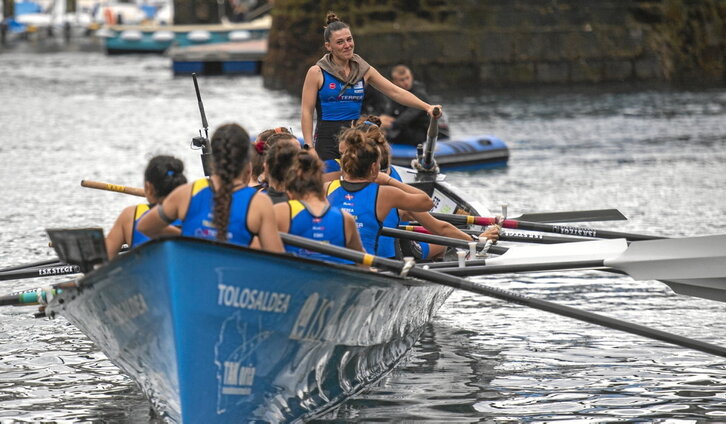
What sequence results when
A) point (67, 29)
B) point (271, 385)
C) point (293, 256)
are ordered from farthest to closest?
point (67, 29) → point (271, 385) → point (293, 256)

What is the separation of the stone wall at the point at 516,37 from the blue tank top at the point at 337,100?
23.6 m

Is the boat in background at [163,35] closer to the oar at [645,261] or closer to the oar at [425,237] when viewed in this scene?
the oar at [425,237]

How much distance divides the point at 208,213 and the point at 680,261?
9.59 feet

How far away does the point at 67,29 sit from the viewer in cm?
7250

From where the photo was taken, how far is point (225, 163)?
709 centimetres

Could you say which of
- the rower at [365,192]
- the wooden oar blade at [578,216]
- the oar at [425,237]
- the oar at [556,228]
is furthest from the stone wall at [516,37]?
the rower at [365,192]

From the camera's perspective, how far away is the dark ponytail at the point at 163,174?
750cm

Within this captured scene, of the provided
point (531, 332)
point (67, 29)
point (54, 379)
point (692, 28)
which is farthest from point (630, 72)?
point (67, 29)

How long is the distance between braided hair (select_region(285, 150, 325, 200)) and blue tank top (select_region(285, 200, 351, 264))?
88mm

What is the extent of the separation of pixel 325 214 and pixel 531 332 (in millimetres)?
3448

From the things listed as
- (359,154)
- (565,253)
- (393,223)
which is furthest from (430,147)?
(565,253)

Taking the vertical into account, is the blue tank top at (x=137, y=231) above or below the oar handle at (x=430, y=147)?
below

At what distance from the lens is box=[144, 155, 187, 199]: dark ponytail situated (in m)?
7.50

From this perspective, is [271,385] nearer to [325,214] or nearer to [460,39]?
[325,214]
